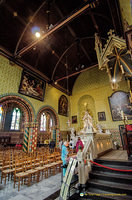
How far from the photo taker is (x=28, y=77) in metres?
9.77

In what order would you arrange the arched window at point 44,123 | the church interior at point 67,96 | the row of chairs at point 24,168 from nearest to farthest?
the church interior at point 67,96, the row of chairs at point 24,168, the arched window at point 44,123

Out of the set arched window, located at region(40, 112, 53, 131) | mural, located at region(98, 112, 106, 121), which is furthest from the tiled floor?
arched window, located at region(40, 112, 53, 131)

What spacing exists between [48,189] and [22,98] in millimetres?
7028

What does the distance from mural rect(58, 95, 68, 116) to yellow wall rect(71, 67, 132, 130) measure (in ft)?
3.25

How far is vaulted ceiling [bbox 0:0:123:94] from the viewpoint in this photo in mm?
6625

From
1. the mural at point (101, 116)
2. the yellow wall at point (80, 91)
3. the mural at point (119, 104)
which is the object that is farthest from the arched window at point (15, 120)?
the mural at point (119, 104)

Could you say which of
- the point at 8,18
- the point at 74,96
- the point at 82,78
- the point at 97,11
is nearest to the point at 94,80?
the point at 82,78

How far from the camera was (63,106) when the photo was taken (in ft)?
45.7

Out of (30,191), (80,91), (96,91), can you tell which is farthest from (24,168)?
(80,91)

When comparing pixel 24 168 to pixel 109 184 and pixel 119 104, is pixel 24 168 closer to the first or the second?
pixel 109 184

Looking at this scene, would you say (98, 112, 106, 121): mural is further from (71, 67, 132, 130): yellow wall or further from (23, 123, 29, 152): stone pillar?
(23, 123, 29, 152): stone pillar

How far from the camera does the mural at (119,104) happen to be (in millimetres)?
10337

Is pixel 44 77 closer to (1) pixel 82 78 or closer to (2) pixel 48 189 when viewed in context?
(1) pixel 82 78

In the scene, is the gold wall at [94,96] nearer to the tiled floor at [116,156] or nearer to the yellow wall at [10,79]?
the yellow wall at [10,79]
